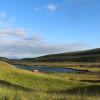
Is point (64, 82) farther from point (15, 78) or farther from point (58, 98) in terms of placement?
point (58, 98)

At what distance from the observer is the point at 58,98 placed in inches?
595

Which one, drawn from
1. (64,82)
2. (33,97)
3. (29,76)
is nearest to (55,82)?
(64,82)

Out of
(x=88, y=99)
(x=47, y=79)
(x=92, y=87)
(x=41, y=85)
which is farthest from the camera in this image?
(x=47, y=79)

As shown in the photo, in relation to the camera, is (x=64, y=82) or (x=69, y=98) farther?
(x=64, y=82)

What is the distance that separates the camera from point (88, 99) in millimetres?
14469

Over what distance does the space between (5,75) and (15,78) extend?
1.69 meters

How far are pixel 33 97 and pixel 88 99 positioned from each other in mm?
2338

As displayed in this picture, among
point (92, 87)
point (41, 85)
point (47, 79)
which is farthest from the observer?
point (47, 79)

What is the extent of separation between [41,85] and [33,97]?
2282cm

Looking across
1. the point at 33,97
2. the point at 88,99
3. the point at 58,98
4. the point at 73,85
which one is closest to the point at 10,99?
the point at 33,97

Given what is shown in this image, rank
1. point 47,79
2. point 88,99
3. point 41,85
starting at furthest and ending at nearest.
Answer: point 47,79, point 41,85, point 88,99

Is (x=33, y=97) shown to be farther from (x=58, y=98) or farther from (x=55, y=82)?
(x=55, y=82)

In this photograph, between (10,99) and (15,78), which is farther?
(15,78)

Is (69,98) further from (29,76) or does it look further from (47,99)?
(29,76)
